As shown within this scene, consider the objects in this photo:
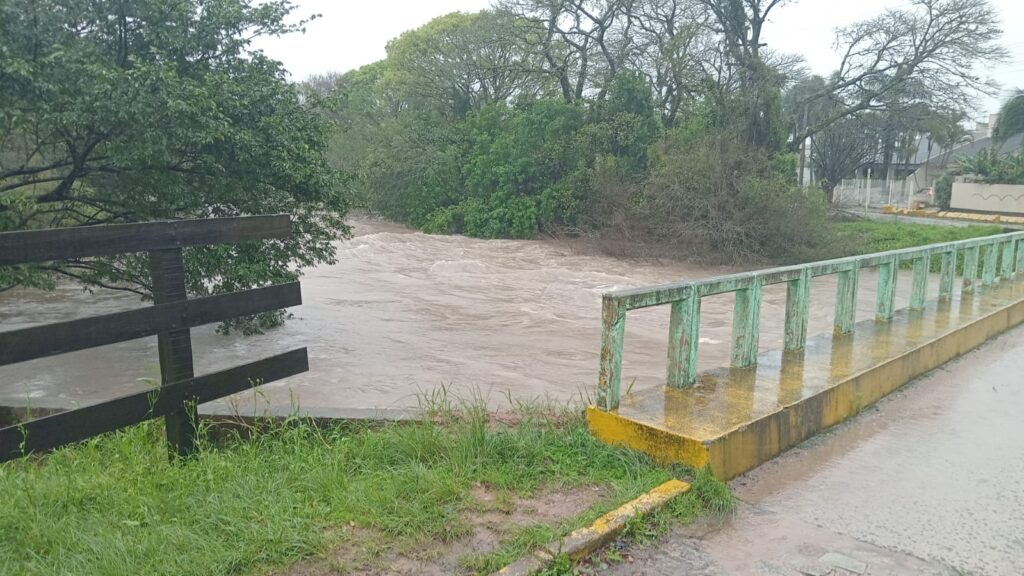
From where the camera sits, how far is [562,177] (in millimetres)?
25984

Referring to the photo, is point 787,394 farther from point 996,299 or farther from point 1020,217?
point 1020,217

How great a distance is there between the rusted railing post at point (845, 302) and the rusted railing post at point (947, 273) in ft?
8.05

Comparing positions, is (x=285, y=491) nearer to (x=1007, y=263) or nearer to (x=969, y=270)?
(x=969, y=270)

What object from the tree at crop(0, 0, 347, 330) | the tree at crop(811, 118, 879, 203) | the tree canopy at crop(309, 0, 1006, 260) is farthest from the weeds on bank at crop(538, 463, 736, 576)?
the tree at crop(811, 118, 879, 203)

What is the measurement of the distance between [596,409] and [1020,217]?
37756 millimetres

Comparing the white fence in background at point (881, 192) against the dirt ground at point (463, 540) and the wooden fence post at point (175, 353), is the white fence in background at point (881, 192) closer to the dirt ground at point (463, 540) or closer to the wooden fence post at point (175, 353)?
the dirt ground at point (463, 540)

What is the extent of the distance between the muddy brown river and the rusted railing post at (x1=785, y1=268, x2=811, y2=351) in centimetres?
183

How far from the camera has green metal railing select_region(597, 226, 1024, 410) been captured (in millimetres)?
4660

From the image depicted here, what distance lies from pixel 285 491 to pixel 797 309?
4.20m

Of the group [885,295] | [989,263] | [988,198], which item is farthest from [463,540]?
[988,198]

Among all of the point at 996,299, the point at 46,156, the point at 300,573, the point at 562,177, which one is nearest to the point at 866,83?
the point at 562,177

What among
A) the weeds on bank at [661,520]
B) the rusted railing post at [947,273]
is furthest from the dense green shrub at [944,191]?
the weeds on bank at [661,520]

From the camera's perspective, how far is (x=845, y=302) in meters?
7.04

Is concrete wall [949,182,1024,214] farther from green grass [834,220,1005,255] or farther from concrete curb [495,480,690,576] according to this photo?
concrete curb [495,480,690,576]
